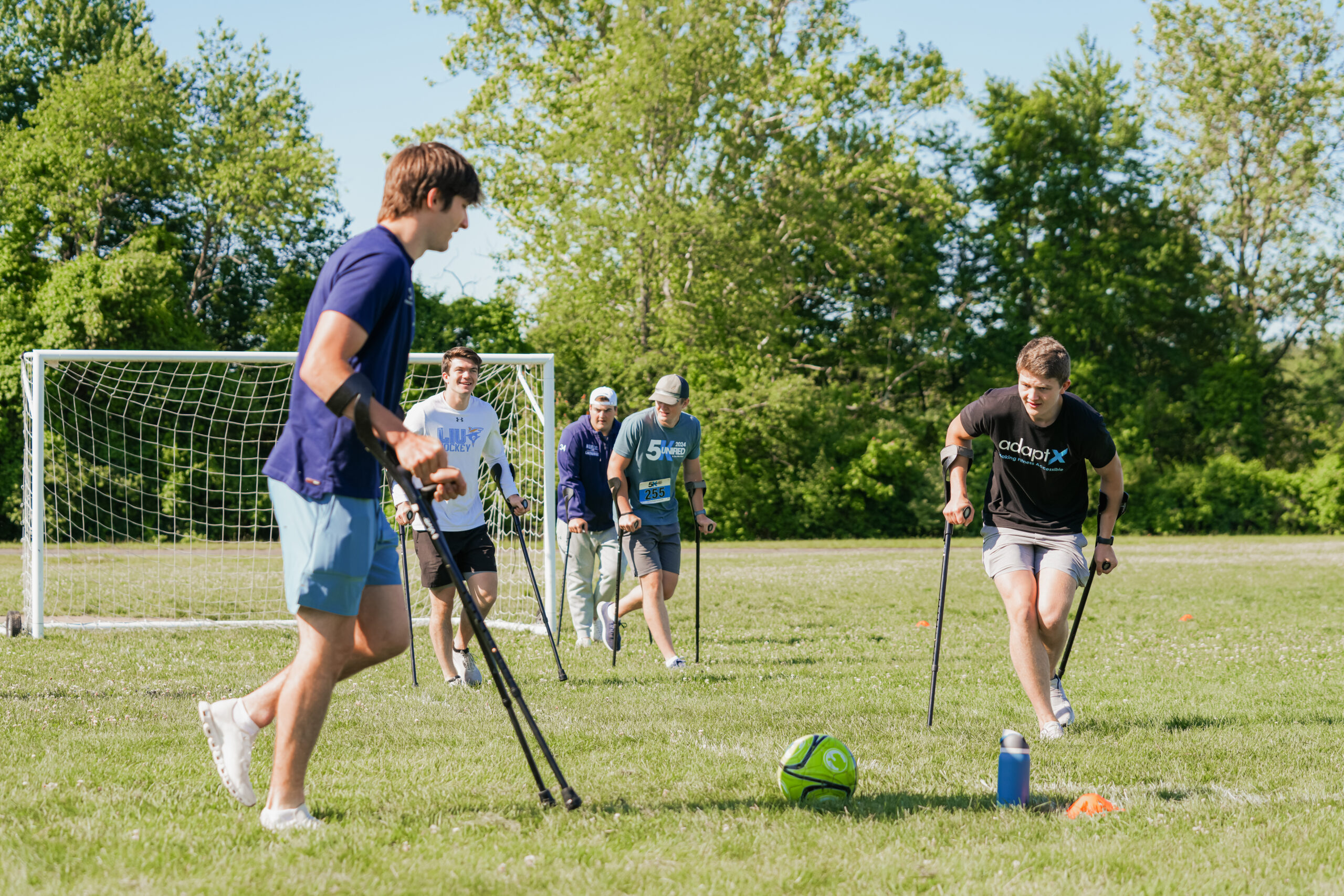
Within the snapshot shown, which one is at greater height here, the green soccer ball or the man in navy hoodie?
the man in navy hoodie

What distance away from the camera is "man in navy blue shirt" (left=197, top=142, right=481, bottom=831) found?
11.9 ft

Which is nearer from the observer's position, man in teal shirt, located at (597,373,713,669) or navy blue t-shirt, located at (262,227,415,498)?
navy blue t-shirt, located at (262,227,415,498)

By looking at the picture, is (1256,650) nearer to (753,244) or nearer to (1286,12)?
(753,244)

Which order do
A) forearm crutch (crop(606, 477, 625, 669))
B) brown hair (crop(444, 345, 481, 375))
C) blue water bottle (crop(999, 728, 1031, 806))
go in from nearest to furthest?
1. blue water bottle (crop(999, 728, 1031, 806))
2. brown hair (crop(444, 345, 481, 375))
3. forearm crutch (crop(606, 477, 625, 669))

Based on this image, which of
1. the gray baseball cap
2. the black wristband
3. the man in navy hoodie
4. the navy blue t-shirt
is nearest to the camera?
the black wristband

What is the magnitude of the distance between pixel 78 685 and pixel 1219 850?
6.52 m

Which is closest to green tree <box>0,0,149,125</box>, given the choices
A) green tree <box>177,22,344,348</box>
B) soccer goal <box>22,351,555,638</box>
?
green tree <box>177,22,344,348</box>

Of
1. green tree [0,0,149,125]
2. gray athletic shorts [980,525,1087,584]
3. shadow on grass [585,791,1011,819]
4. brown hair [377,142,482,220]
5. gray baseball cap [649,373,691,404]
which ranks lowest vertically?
shadow on grass [585,791,1011,819]

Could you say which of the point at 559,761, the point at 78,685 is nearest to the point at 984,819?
the point at 559,761

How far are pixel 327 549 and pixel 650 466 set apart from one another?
4844mm

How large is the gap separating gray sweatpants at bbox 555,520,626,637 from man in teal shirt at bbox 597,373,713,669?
3.92ft

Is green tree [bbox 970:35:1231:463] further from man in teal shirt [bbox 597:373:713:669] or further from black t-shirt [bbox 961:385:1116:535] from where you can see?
black t-shirt [bbox 961:385:1116:535]

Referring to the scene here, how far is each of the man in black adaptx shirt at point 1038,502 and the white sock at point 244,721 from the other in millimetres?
3401

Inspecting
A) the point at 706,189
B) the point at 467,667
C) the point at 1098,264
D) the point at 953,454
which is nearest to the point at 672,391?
the point at 467,667
